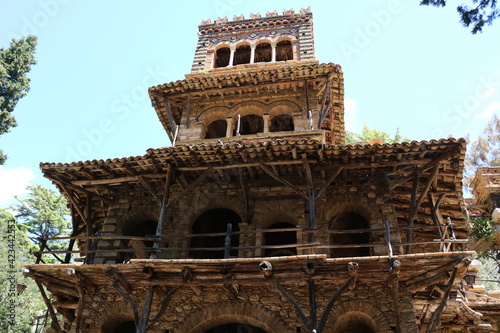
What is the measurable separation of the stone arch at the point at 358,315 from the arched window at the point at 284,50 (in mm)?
12436

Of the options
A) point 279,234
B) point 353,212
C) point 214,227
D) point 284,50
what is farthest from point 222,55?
point 353,212

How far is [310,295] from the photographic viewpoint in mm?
8828

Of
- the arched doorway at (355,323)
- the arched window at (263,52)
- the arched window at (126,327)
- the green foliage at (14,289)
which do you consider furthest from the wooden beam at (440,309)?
the green foliage at (14,289)

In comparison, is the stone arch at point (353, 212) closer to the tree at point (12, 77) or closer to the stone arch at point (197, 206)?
the stone arch at point (197, 206)

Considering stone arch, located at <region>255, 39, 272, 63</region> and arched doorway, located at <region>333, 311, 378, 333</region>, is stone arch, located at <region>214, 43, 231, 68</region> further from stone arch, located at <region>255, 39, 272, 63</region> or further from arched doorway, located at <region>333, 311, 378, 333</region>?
arched doorway, located at <region>333, 311, 378, 333</region>

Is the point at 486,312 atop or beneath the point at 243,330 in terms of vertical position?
atop

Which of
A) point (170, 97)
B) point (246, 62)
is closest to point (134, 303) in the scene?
point (170, 97)

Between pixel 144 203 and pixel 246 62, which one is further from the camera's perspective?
pixel 246 62

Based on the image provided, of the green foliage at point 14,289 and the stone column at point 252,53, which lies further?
the green foliage at point 14,289

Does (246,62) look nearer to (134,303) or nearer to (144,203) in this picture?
(144,203)

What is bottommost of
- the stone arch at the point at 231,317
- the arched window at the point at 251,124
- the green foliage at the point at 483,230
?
the stone arch at the point at 231,317

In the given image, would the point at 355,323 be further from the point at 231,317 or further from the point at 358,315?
the point at 231,317

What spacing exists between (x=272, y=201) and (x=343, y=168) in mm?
2095

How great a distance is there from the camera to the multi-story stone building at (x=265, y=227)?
28.9 feet
